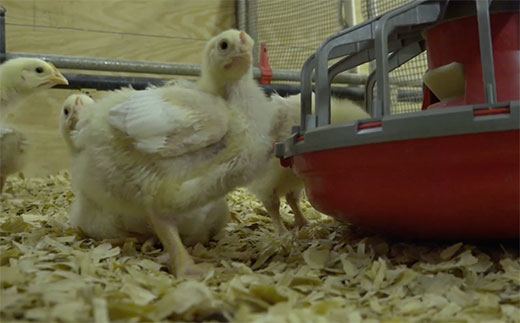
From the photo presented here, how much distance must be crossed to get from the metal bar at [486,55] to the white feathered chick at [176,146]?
0.56 m

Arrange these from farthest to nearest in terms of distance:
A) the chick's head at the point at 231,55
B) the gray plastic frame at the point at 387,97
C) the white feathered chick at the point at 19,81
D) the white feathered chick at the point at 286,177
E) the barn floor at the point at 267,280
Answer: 1. the white feathered chick at the point at 19,81
2. the white feathered chick at the point at 286,177
3. the chick's head at the point at 231,55
4. the gray plastic frame at the point at 387,97
5. the barn floor at the point at 267,280

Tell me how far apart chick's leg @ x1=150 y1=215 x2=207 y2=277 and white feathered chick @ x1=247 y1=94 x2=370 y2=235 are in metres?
0.41

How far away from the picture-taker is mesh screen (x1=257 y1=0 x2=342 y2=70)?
11.4 ft

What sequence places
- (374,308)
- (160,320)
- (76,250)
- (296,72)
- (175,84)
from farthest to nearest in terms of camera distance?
(296,72) → (175,84) → (76,250) → (374,308) → (160,320)

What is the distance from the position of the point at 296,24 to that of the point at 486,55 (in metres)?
2.36

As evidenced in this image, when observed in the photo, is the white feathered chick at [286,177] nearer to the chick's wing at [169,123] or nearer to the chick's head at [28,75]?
the chick's wing at [169,123]

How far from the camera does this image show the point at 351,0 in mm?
3469

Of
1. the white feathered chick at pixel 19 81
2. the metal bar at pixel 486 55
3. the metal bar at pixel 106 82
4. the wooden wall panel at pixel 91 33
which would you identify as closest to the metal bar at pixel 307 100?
the metal bar at pixel 486 55

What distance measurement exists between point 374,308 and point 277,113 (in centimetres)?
76

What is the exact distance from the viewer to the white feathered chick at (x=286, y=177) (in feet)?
5.92

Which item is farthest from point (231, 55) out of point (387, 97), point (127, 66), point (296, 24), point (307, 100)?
point (296, 24)

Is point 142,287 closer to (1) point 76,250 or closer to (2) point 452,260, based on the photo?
(1) point 76,250

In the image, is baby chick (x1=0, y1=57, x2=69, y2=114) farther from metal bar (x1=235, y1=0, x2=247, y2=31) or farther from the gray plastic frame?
metal bar (x1=235, y1=0, x2=247, y2=31)

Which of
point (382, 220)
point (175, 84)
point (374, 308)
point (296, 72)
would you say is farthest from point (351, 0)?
point (374, 308)
